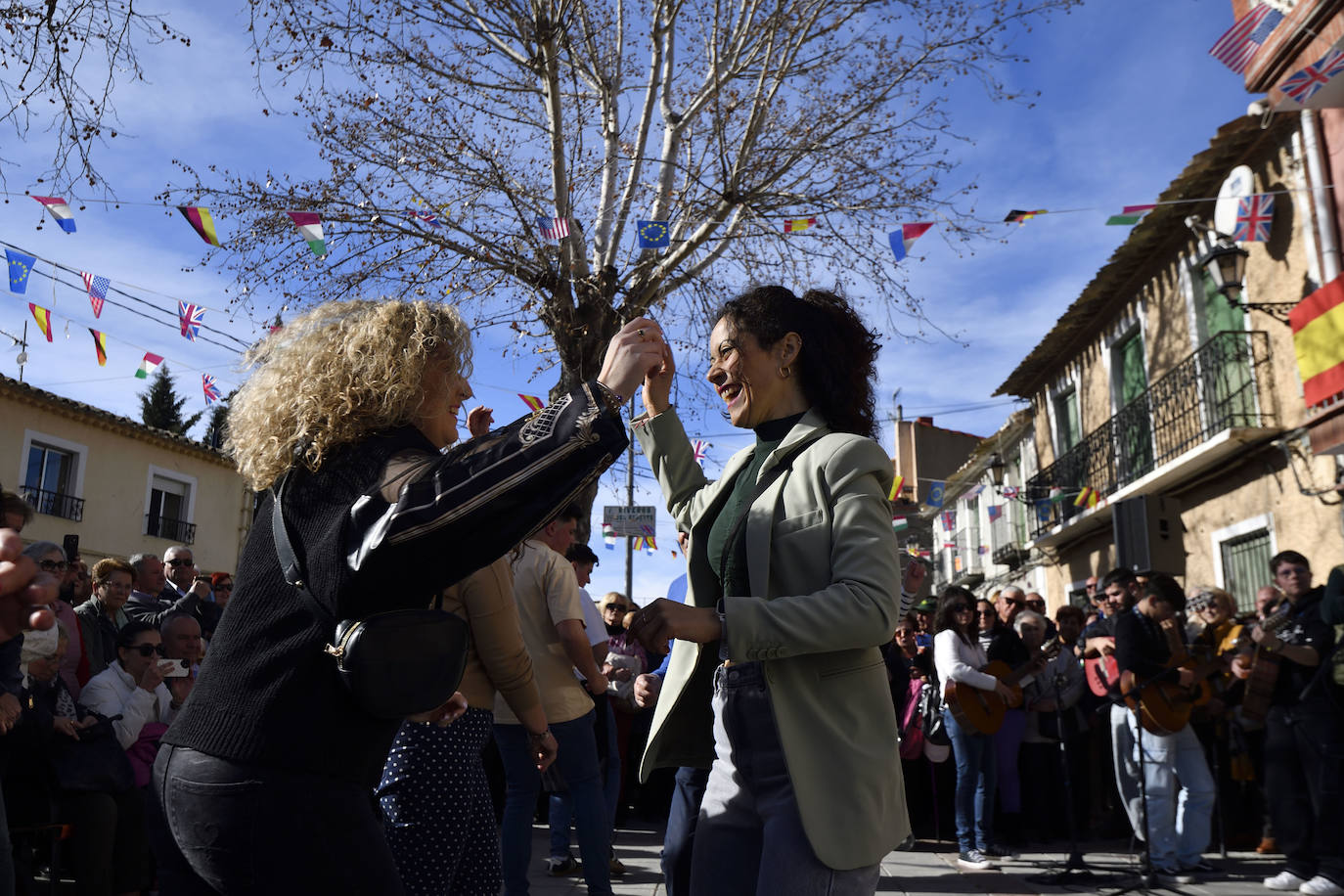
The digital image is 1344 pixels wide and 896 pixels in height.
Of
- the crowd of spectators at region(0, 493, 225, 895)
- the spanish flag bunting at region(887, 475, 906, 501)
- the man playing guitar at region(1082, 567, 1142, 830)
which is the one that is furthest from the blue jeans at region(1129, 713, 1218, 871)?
the crowd of spectators at region(0, 493, 225, 895)

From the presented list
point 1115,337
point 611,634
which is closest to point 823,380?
point 611,634

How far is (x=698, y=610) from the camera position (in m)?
1.87

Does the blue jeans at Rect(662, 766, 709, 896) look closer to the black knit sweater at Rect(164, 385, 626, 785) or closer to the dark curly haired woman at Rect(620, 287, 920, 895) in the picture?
the dark curly haired woman at Rect(620, 287, 920, 895)

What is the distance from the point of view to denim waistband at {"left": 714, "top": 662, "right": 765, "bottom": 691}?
6.79 ft

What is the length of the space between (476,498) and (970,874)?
6.21 meters

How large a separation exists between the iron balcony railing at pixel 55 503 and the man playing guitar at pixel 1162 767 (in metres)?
23.6

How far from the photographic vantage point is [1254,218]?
12.0m

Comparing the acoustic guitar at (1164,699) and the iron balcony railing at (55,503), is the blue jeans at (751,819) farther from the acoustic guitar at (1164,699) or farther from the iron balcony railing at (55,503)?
the iron balcony railing at (55,503)

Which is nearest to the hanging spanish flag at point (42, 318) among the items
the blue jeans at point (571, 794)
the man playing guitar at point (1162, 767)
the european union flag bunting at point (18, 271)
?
the european union flag bunting at point (18, 271)

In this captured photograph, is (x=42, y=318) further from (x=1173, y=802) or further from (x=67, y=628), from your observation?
(x=1173, y=802)

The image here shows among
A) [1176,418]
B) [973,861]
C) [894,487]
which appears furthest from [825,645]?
[1176,418]

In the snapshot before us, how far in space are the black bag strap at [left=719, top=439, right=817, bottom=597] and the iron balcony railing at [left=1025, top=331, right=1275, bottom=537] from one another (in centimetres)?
1194

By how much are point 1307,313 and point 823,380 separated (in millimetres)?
10354

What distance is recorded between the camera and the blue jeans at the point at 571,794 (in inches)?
181
